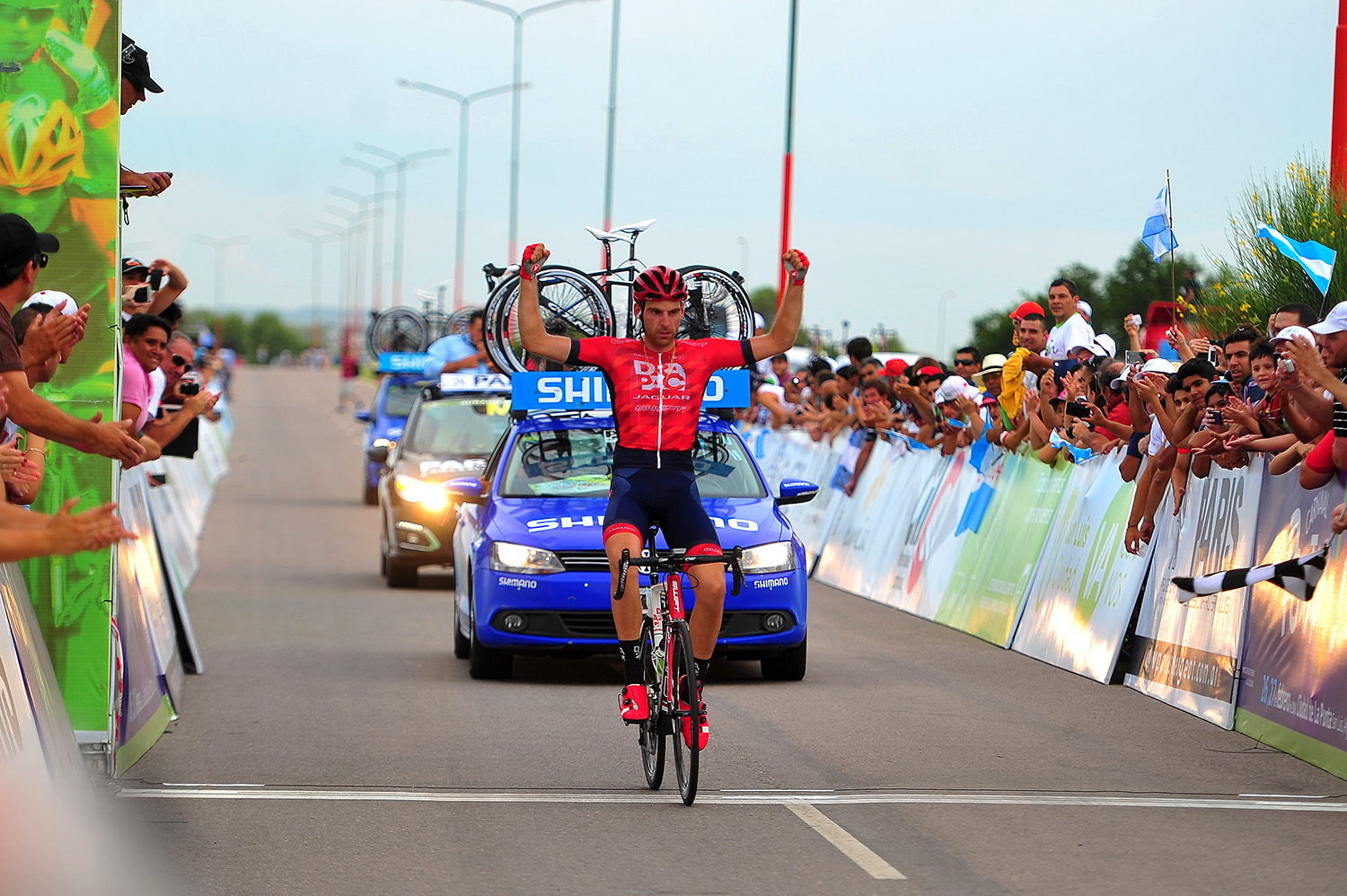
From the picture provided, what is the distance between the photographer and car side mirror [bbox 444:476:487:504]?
1200 cm

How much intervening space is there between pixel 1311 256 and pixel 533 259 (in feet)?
18.6

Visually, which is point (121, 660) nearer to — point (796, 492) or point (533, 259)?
point (533, 259)

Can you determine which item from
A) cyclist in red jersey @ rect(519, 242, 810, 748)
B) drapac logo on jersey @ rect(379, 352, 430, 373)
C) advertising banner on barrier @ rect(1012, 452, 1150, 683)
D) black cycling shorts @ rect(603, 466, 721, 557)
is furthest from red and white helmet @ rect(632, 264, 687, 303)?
drapac logo on jersey @ rect(379, 352, 430, 373)

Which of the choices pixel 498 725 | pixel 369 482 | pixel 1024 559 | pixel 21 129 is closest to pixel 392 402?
pixel 369 482

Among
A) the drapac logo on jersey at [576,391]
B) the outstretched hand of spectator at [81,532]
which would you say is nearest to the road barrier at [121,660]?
the outstretched hand of spectator at [81,532]

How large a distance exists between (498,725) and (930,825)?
3.18m

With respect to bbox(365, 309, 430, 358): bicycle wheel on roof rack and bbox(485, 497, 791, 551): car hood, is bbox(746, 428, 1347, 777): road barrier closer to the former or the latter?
bbox(485, 497, 791, 551): car hood

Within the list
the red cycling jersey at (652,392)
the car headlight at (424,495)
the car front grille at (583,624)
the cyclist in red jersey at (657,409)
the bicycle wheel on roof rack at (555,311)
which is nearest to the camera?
the cyclist in red jersey at (657,409)

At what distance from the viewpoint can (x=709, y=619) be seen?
8.14 metres

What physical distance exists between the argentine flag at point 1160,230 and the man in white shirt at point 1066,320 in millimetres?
654

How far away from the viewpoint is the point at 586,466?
40.6ft

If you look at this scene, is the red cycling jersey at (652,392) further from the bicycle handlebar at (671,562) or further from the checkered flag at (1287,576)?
the checkered flag at (1287,576)

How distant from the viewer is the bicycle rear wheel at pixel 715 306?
13070 mm

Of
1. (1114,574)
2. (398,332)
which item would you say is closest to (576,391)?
(1114,574)
